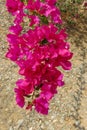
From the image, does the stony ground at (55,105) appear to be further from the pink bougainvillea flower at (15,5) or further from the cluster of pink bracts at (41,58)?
the pink bougainvillea flower at (15,5)

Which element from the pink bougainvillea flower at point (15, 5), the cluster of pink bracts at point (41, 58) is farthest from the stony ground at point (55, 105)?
the pink bougainvillea flower at point (15, 5)

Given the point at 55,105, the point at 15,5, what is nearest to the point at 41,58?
the point at 15,5

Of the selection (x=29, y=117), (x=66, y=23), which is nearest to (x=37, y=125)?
(x=29, y=117)

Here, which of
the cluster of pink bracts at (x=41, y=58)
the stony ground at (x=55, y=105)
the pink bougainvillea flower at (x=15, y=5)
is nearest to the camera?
the cluster of pink bracts at (x=41, y=58)

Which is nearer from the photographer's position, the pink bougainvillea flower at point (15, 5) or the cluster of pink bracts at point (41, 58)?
the cluster of pink bracts at point (41, 58)

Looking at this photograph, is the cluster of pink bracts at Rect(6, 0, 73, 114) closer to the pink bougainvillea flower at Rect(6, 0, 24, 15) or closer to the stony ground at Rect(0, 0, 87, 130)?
the pink bougainvillea flower at Rect(6, 0, 24, 15)

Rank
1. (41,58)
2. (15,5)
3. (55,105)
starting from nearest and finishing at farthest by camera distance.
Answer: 1. (41,58)
2. (15,5)
3. (55,105)

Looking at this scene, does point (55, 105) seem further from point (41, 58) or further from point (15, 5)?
point (41, 58)

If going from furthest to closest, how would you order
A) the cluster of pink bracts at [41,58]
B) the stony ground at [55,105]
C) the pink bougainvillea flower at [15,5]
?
the stony ground at [55,105]
the pink bougainvillea flower at [15,5]
the cluster of pink bracts at [41,58]
